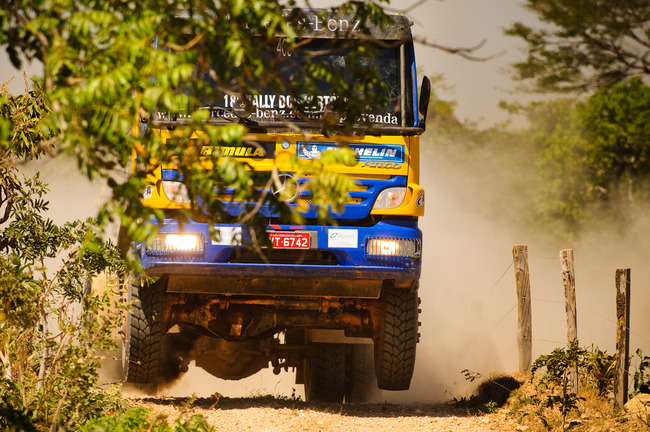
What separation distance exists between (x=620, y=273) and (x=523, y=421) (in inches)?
59.0

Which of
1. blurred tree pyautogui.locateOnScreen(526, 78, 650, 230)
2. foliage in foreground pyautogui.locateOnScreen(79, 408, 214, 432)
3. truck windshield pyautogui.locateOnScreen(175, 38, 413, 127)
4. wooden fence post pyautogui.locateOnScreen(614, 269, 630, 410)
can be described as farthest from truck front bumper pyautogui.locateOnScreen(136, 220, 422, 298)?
blurred tree pyautogui.locateOnScreen(526, 78, 650, 230)

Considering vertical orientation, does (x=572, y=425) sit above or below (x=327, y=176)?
below

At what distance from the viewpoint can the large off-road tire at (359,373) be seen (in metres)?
9.82

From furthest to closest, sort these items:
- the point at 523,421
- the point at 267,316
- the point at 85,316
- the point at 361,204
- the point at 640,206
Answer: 1. the point at 640,206
2. the point at 267,316
3. the point at 523,421
4. the point at 361,204
5. the point at 85,316

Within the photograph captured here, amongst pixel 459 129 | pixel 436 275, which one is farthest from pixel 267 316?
pixel 459 129

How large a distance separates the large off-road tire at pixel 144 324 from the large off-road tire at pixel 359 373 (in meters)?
2.57

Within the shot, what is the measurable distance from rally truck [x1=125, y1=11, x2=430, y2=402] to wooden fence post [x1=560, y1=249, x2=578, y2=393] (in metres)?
1.48

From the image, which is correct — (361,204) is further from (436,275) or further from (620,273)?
(436,275)

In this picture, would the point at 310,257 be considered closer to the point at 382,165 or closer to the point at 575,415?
the point at 382,165

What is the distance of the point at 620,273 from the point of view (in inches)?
314

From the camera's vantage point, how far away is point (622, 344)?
25.9ft

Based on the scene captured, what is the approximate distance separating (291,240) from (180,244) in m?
0.86

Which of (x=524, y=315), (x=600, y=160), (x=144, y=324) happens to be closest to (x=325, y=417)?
(x=144, y=324)

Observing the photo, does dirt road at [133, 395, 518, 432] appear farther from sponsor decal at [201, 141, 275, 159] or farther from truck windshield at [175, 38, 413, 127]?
truck windshield at [175, 38, 413, 127]
